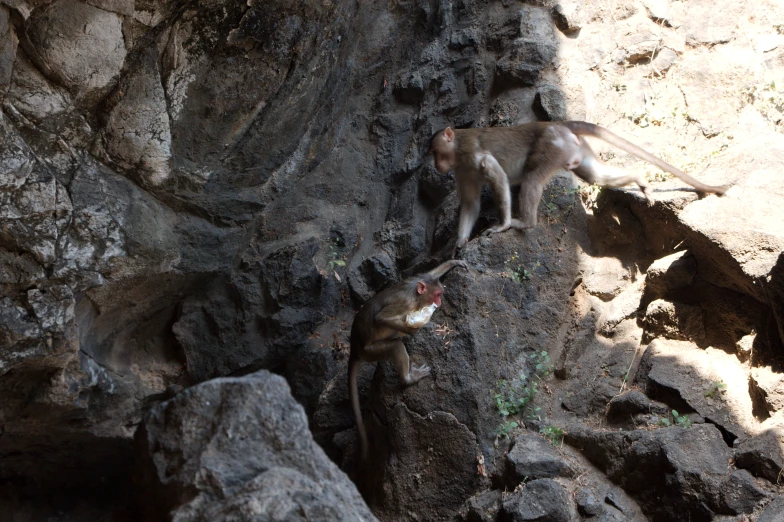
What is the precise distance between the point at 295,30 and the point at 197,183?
178cm

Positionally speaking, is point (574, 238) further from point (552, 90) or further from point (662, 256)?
point (552, 90)

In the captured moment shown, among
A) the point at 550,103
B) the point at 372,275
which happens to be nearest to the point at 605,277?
the point at 550,103

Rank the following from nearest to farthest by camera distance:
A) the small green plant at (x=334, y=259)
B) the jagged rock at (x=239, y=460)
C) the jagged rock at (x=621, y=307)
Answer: the jagged rock at (x=239, y=460) < the jagged rock at (x=621, y=307) < the small green plant at (x=334, y=259)

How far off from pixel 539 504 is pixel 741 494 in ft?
4.22

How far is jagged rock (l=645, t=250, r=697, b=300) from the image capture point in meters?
6.12

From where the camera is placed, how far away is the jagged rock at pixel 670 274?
612cm

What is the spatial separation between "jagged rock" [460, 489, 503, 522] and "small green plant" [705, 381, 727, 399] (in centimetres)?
170

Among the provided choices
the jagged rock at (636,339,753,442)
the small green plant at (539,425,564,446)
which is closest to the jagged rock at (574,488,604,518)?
the small green plant at (539,425,564,446)

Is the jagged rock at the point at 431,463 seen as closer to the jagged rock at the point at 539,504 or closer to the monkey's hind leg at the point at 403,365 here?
the monkey's hind leg at the point at 403,365

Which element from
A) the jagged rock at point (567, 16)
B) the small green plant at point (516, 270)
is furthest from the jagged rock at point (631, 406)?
the jagged rock at point (567, 16)

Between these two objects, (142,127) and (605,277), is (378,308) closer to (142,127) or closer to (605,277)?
(605,277)

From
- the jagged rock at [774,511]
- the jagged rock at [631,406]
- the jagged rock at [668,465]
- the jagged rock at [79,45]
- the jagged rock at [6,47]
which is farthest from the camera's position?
the jagged rock at [79,45]

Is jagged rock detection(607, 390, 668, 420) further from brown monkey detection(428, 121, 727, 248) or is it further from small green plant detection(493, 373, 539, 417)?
brown monkey detection(428, 121, 727, 248)

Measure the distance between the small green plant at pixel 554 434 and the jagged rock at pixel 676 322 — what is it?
112 centimetres
